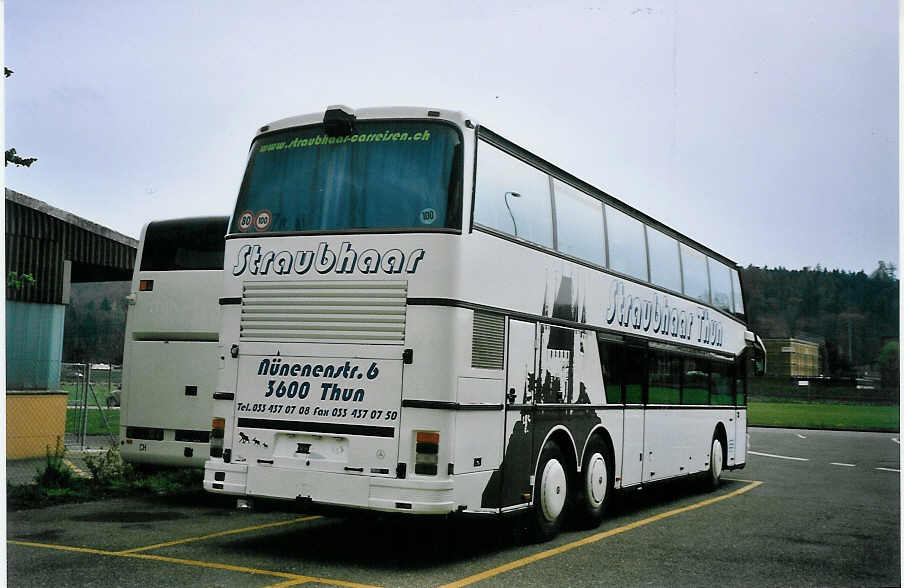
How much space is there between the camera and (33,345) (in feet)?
55.1

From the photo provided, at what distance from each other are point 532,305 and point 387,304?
5.59 feet

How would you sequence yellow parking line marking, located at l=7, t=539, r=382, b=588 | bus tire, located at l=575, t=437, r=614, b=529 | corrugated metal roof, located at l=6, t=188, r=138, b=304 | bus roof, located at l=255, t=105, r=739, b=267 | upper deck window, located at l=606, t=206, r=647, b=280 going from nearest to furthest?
yellow parking line marking, located at l=7, t=539, r=382, b=588 < bus roof, located at l=255, t=105, r=739, b=267 < bus tire, located at l=575, t=437, r=614, b=529 < upper deck window, located at l=606, t=206, r=647, b=280 < corrugated metal roof, located at l=6, t=188, r=138, b=304

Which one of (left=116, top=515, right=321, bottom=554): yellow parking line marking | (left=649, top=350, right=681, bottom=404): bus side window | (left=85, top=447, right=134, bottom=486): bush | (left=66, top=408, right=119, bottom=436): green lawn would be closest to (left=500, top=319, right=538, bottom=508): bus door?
(left=116, top=515, right=321, bottom=554): yellow parking line marking

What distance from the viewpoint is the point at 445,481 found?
26.3 feet

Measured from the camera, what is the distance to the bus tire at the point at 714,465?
628 inches

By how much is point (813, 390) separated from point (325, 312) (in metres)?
19.9

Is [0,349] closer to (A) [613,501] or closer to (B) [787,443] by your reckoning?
(A) [613,501]

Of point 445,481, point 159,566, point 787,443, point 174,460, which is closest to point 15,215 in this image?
point 174,460

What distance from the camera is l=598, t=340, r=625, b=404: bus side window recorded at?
11273 mm

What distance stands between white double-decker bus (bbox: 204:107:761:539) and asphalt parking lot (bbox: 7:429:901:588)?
0.56 m

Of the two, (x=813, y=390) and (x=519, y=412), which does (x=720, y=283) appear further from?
(x=813, y=390)

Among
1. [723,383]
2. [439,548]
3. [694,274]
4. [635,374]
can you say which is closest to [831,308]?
[694,274]

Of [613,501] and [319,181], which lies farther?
[613,501]

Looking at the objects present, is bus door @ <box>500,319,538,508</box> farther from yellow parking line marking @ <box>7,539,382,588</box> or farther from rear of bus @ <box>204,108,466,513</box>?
yellow parking line marking @ <box>7,539,382,588</box>
